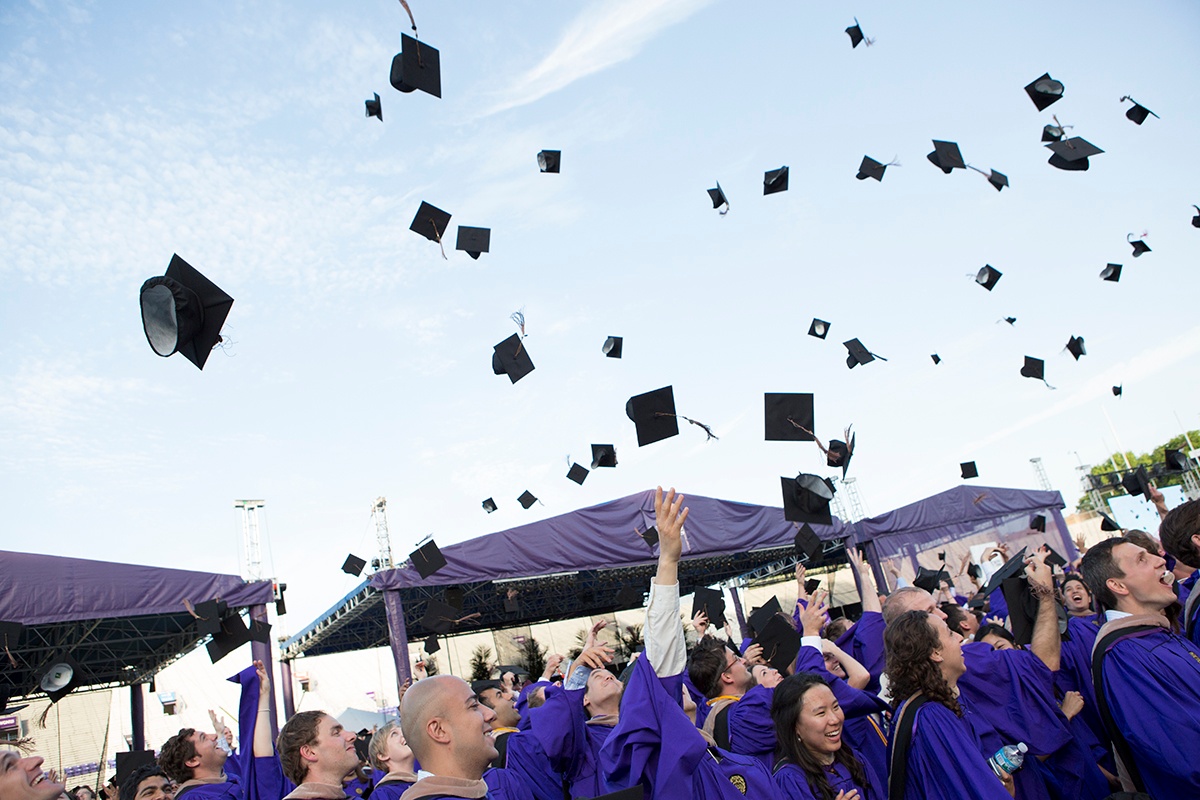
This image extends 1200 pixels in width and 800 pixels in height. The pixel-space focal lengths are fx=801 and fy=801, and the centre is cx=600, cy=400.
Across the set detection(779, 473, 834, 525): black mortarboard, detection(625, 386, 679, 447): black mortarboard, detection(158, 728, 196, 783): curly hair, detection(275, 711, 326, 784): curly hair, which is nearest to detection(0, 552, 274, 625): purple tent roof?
detection(158, 728, 196, 783): curly hair

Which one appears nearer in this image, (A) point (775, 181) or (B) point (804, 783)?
(B) point (804, 783)

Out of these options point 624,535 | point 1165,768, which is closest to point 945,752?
point 1165,768

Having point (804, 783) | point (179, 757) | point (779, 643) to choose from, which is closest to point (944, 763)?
point (804, 783)

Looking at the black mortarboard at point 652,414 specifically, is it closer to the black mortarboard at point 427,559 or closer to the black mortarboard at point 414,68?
the black mortarboard at point 414,68

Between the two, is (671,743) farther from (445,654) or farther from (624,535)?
(445,654)

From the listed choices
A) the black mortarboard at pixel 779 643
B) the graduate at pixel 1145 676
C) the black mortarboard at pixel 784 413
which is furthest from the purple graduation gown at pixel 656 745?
the black mortarboard at pixel 784 413

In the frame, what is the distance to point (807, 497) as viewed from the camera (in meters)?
7.30

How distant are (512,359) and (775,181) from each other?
3.62 meters

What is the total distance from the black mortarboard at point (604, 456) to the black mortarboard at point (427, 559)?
2.37 metres

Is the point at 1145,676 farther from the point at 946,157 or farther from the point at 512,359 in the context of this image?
the point at 946,157

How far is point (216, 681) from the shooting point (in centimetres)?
2152

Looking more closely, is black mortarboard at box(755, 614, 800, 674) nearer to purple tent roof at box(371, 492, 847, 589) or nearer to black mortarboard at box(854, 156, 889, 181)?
black mortarboard at box(854, 156, 889, 181)

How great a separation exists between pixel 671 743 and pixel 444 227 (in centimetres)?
607

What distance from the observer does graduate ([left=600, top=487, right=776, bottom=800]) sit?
2.18 metres
